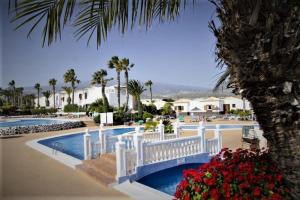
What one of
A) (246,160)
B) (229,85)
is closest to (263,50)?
(229,85)

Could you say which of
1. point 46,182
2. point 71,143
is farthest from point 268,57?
point 71,143

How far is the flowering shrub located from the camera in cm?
232

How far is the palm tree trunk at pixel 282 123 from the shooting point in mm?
1496

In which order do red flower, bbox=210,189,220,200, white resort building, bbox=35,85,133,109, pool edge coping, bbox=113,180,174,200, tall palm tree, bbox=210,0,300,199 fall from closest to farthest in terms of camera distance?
tall palm tree, bbox=210,0,300,199
red flower, bbox=210,189,220,200
pool edge coping, bbox=113,180,174,200
white resort building, bbox=35,85,133,109

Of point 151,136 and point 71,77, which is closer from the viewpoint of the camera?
point 151,136

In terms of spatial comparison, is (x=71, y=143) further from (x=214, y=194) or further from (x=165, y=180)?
(x=214, y=194)

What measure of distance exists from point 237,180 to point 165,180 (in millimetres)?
3960

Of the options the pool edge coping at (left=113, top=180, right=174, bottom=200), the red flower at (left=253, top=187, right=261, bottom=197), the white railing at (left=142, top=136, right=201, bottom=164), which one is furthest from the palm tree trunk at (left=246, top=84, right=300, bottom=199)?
the white railing at (left=142, top=136, right=201, bottom=164)

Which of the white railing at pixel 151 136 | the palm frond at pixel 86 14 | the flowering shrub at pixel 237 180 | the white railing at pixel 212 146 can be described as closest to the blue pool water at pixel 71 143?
the white railing at pixel 151 136

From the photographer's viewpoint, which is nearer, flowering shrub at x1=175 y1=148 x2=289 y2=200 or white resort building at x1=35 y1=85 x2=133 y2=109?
flowering shrub at x1=175 y1=148 x2=289 y2=200

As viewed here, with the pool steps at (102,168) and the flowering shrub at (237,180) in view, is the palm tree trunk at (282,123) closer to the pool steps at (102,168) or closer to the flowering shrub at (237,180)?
the flowering shrub at (237,180)

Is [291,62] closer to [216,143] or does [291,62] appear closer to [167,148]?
[167,148]

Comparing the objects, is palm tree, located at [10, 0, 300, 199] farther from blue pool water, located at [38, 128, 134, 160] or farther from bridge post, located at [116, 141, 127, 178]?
blue pool water, located at [38, 128, 134, 160]

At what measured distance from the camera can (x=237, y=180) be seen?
8.07ft
